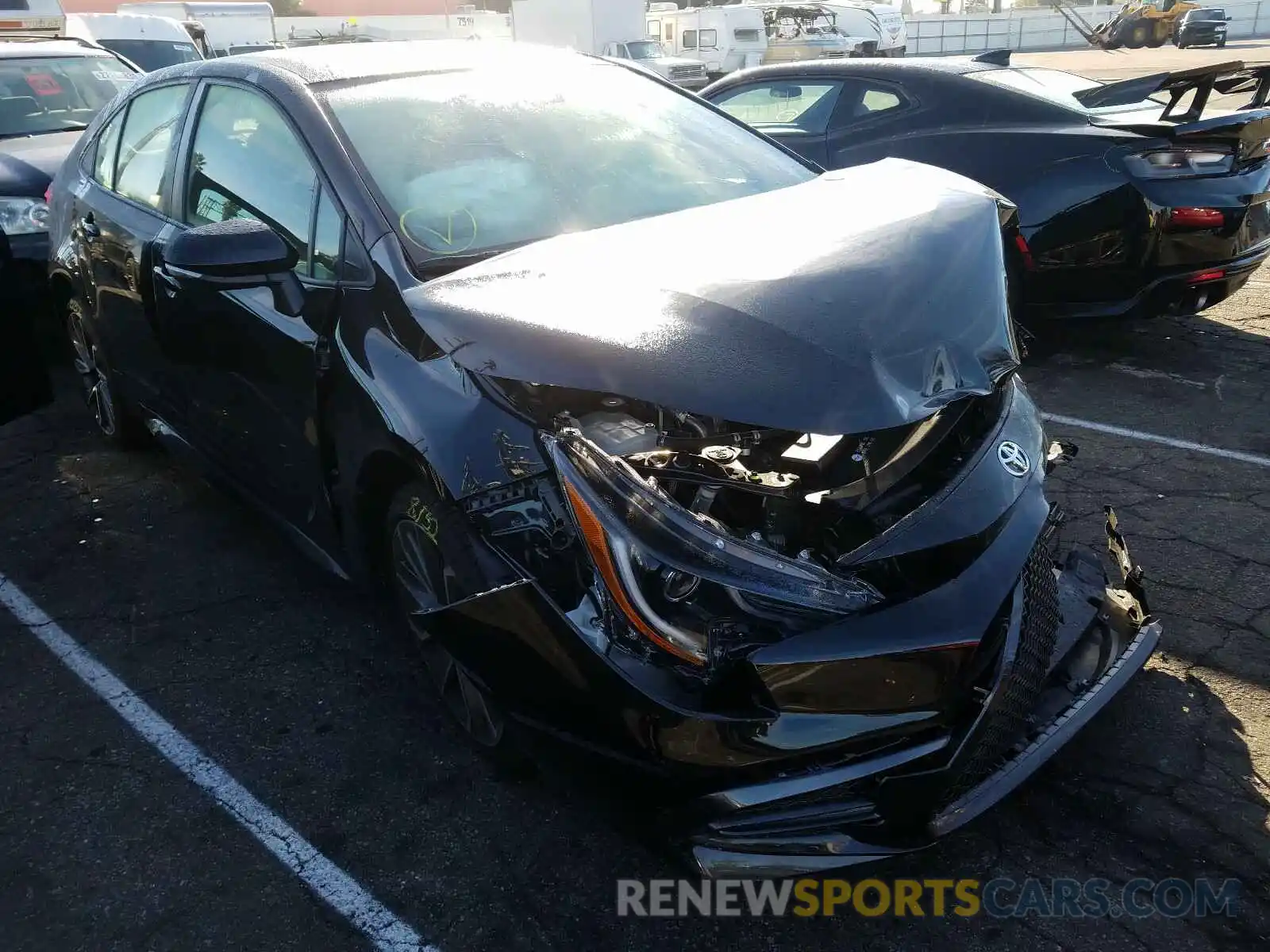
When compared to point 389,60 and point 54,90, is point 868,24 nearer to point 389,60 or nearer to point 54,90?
point 54,90

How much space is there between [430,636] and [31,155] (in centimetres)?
568

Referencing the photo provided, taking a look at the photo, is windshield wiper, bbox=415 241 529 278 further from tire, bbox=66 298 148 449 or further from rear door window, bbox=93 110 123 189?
tire, bbox=66 298 148 449

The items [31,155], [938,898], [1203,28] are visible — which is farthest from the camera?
[1203,28]

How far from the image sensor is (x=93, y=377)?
193 inches

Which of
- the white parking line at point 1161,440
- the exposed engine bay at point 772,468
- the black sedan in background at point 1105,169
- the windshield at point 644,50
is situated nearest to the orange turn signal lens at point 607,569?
the exposed engine bay at point 772,468

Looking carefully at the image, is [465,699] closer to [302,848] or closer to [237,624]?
[302,848]

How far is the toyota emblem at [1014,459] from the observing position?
2.24 metres

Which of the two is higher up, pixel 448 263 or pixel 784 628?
pixel 448 263

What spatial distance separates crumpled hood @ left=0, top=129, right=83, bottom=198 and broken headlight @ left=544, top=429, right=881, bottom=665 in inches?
177

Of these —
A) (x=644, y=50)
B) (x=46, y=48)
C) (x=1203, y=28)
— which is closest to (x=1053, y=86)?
(x=46, y=48)

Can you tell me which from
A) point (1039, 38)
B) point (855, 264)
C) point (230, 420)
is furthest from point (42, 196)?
point (1039, 38)

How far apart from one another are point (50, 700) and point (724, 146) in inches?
109

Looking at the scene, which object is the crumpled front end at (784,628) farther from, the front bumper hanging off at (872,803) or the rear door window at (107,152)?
the rear door window at (107,152)

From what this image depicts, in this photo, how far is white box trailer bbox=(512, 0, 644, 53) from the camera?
26.0 m
